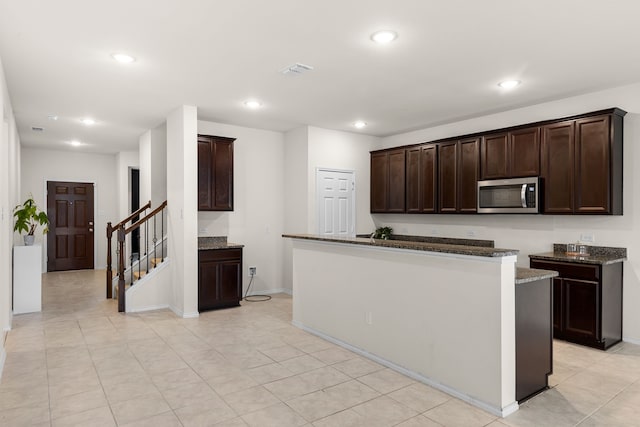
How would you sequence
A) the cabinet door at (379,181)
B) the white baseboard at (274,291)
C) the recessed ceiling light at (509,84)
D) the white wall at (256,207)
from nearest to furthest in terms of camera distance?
the recessed ceiling light at (509,84) < the white wall at (256,207) < the white baseboard at (274,291) < the cabinet door at (379,181)

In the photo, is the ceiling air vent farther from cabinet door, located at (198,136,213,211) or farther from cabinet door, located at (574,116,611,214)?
cabinet door, located at (574,116,611,214)

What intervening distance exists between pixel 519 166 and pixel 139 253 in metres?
5.77

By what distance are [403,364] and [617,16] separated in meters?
2.96

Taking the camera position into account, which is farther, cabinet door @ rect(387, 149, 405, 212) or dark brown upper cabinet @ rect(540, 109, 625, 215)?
cabinet door @ rect(387, 149, 405, 212)

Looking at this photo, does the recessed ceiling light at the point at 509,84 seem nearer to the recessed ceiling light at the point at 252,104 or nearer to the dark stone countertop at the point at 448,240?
the dark stone countertop at the point at 448,240

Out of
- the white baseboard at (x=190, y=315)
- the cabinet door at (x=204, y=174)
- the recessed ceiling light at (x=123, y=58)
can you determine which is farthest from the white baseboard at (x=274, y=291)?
the recessed ceiling light at (x=123, y=58)

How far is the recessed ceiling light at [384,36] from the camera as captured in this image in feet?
9.82

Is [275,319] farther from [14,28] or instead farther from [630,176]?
[630,176]

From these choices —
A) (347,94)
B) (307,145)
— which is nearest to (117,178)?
(307,145)

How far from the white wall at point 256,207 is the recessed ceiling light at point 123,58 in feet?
8.00

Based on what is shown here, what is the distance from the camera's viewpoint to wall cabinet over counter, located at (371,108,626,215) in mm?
4137

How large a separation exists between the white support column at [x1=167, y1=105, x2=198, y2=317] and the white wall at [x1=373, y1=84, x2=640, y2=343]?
138 inches

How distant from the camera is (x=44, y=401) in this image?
2832 millimetres

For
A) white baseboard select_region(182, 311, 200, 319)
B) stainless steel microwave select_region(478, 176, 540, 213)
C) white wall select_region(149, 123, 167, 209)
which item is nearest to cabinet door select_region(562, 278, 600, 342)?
stainless steel microwave select_region(478, 176, 540, 213)
